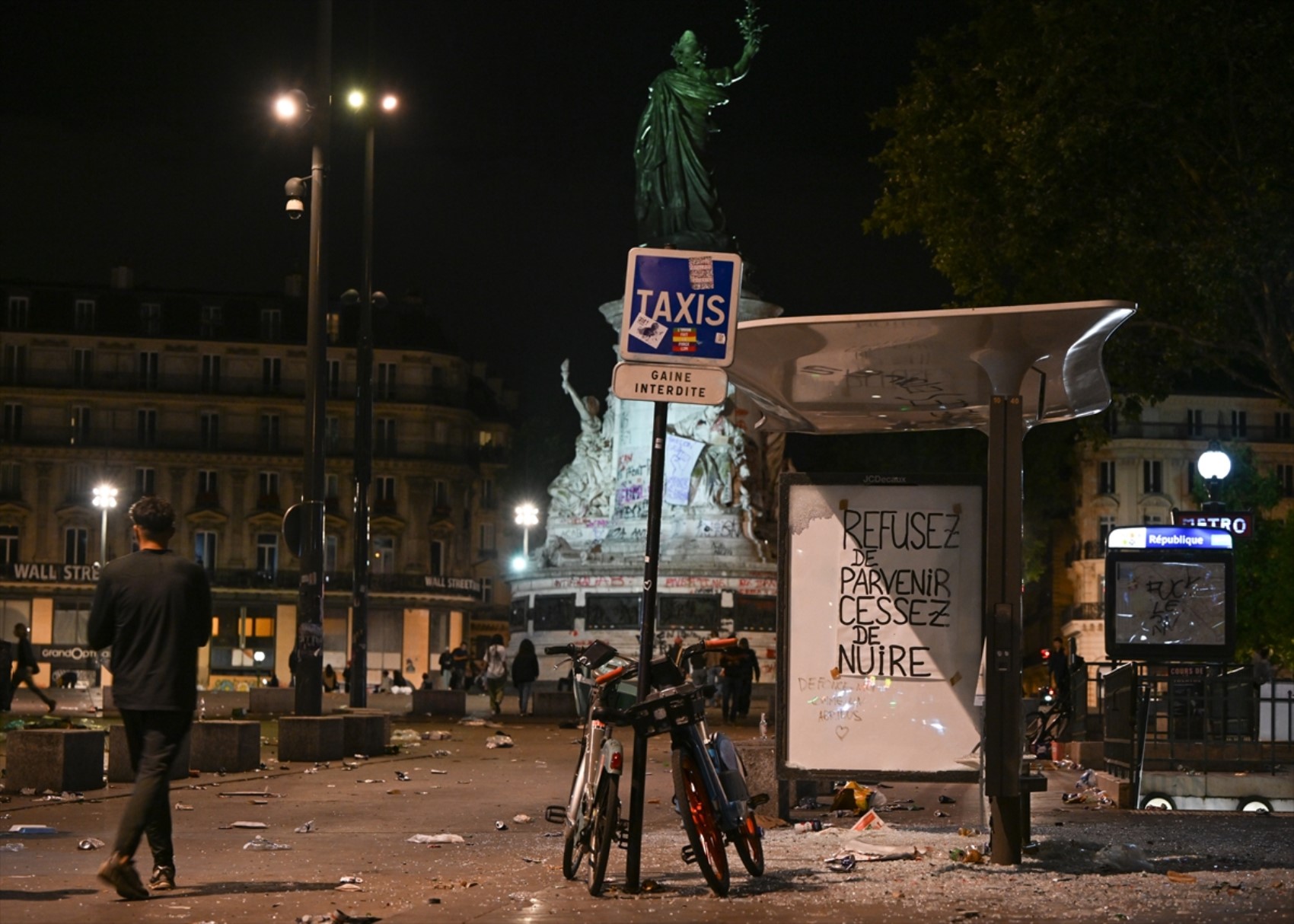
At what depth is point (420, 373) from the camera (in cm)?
8194

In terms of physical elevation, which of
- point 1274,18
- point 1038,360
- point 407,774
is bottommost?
point 407,774

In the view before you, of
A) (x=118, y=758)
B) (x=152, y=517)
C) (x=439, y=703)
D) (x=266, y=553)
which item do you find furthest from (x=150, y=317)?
(x=152, y=517)

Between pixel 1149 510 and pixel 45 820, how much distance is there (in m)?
72.5

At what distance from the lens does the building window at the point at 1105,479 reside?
80.7 m

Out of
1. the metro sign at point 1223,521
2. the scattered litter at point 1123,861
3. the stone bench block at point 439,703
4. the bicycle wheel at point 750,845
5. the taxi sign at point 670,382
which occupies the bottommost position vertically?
the stone bench block at point 439,703

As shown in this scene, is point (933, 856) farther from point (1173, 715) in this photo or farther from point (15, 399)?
point (15, 399)

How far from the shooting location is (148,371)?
7925cm

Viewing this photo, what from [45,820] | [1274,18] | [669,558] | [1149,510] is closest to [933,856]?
[45,820]

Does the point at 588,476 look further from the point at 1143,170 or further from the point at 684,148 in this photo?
the point at 1143,170

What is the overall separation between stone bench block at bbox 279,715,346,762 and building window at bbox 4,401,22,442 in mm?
62670

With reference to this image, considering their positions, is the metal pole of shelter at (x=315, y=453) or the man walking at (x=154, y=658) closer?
the man walking at (x=154, y=658)

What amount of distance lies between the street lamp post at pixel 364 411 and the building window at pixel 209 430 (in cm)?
5304

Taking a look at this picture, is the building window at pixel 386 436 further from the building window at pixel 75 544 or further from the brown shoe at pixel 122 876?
the brown shoe at pixel 122 876

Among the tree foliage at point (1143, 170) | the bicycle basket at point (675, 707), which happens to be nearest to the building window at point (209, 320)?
the tree foliage at point (1143, 170)
